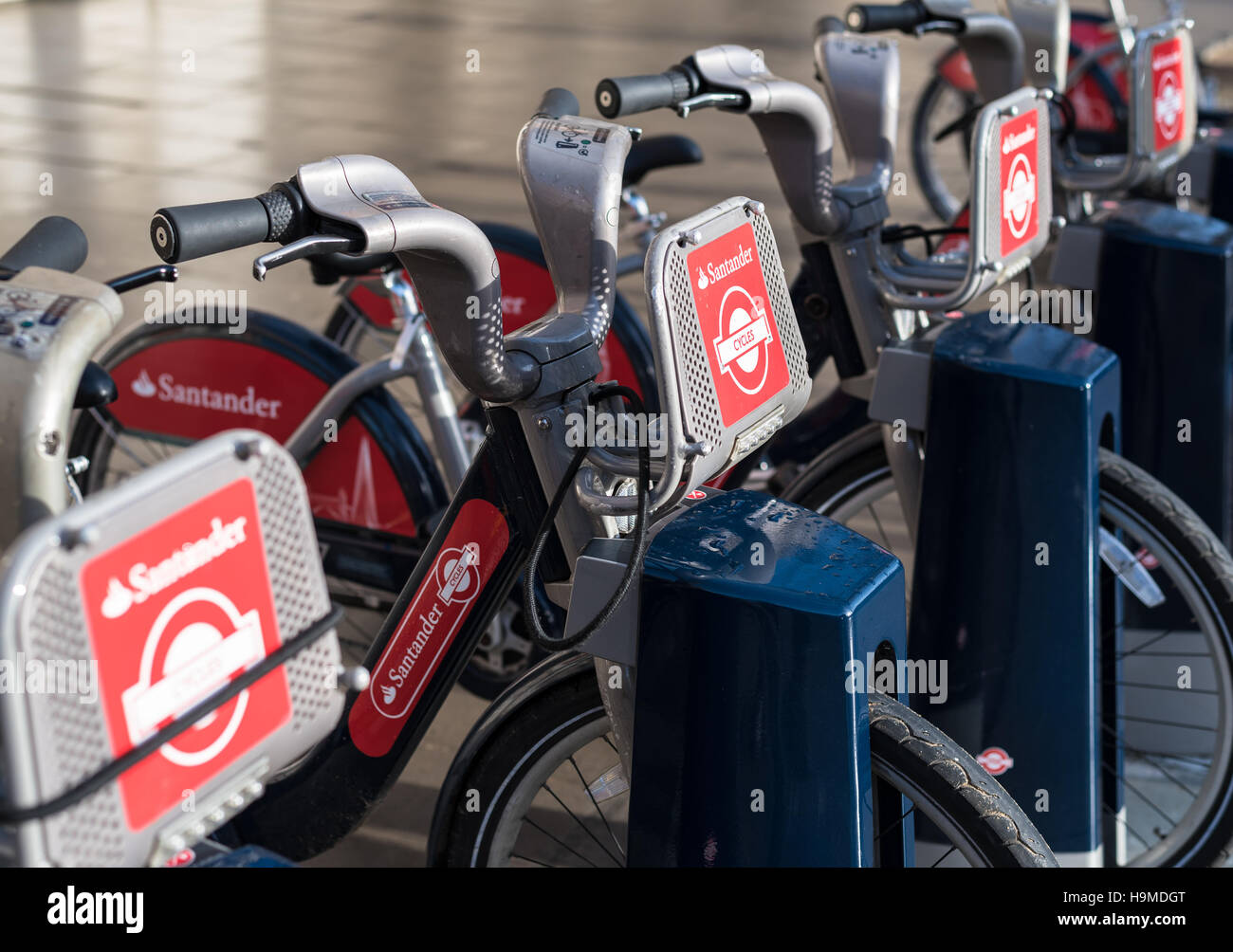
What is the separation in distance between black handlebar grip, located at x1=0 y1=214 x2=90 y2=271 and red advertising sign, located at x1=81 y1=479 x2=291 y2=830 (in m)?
0.73

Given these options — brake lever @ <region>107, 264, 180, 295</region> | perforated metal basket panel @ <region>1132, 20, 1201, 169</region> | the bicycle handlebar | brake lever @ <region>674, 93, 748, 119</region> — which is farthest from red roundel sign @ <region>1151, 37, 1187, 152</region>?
the bicycle handlebar

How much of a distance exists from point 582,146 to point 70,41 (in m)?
7.39

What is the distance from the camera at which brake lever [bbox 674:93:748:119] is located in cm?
182

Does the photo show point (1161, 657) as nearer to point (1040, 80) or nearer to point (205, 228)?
point (1040, 80)

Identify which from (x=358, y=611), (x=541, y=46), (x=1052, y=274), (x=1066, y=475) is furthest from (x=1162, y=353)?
(x=541, y=46)

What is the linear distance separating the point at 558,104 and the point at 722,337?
0.40 meters

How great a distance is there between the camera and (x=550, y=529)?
1644mm

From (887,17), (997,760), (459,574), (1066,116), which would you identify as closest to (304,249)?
(459,574)

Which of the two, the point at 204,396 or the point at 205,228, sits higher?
the point at 205,228

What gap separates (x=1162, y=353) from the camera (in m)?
2.61

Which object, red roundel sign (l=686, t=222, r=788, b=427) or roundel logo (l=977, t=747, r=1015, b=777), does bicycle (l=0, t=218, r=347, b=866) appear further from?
roundel logo (l=977, t=747, r=1015, b=777)

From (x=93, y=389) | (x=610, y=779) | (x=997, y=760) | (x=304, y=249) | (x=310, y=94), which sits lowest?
(x=997, y=760)

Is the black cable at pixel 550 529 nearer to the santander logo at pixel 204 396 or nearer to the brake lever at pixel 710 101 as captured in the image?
the brake lever at pixel 710 101
